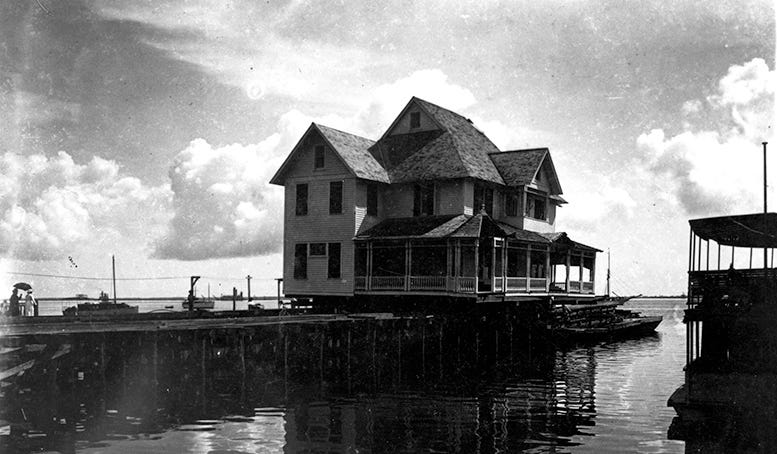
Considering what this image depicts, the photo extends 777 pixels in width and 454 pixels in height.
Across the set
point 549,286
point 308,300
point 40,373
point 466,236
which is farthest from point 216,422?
point 549,286

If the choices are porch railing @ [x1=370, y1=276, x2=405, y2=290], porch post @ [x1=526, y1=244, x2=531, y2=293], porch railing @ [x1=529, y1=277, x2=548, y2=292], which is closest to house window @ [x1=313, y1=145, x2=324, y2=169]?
porch railing @ [x1=370, y1=276, x2=405, y2=290]

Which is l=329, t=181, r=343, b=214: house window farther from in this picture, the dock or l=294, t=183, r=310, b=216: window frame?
the dock

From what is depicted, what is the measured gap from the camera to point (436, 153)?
40.1 m

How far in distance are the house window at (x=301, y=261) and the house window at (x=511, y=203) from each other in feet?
36.6

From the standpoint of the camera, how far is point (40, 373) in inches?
738

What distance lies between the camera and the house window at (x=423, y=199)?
39156 millimetres

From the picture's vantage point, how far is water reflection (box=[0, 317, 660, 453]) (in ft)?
57.8

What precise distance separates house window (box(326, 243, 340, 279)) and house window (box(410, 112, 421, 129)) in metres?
8.62

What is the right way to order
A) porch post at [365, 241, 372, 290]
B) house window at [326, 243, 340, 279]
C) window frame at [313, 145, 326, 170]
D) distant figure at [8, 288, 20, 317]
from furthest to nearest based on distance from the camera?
window frame at [313, 145, 326, 170], house window at [326, 243, 340, 279], porch post at [365, 241, 372, 290], distant figure at [8, 288, 20, 317]

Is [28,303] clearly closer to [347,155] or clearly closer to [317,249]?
[317,249]

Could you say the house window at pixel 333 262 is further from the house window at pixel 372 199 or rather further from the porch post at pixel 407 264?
the porch post at pixel 407 264

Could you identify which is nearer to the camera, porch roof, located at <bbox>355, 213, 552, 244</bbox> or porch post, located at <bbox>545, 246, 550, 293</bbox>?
porch roof, located at <bbox>355, 213, 552, 244</bbox>

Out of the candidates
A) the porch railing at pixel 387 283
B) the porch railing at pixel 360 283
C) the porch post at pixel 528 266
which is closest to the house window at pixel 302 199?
the porch railing at pixel 360 283

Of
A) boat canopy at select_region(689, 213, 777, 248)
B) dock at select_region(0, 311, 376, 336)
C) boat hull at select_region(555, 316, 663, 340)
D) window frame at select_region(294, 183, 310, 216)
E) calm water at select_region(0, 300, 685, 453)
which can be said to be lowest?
boat hull at select_region(555, 316, 663, 340)
